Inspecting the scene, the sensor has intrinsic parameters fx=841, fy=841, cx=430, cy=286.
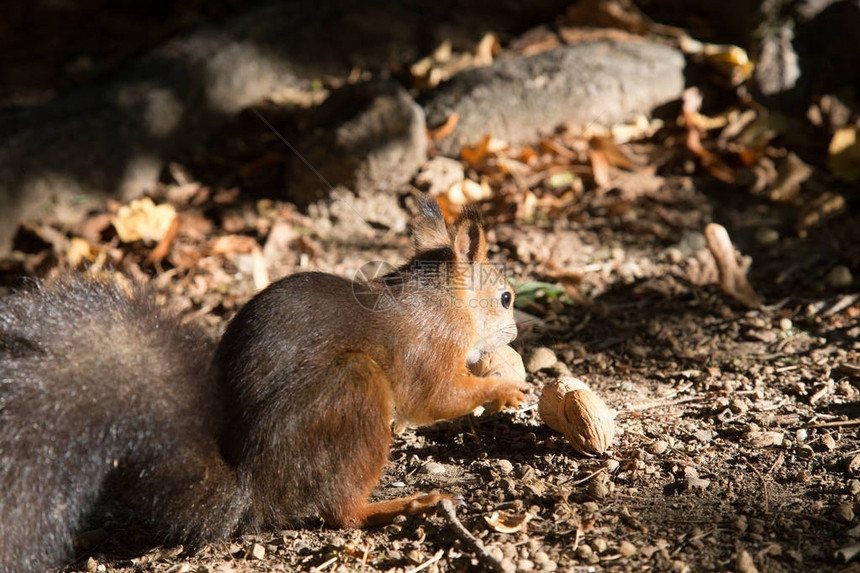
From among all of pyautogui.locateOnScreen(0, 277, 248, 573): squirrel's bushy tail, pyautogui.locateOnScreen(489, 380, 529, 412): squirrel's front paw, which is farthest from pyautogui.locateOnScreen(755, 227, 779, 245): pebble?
pyautogui.locateOnScreen(0, 277, 248, 573): squirrel's bushy tail

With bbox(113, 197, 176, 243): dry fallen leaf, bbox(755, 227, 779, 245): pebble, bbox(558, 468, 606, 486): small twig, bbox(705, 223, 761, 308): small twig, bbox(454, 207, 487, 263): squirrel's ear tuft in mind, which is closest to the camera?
bbox(558, 468, 606, 486): small twig

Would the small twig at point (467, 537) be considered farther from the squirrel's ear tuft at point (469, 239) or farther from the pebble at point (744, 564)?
the squirrel's ear tuft at point (469, 239)

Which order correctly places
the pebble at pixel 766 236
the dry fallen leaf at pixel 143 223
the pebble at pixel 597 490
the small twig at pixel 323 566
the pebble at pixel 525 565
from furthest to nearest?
the dry fallen leaf at pixel 143 223 < the pebble at pixel 766 236 < the pebble at pixel 597 490 < the small twig at pixel 323 566 < the pebble at pixel 525 565

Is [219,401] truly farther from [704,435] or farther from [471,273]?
[704,435]

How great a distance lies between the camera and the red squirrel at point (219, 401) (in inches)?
77.7

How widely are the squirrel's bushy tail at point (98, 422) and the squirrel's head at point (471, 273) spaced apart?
34.3 inches

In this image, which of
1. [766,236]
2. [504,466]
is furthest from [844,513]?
[766,236]

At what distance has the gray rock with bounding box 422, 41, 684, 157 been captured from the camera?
195 inches

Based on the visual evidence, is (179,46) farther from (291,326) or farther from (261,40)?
(291,326)

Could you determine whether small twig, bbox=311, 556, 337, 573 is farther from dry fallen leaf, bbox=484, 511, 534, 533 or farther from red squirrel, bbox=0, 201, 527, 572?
dry fallen leaf, bbox=484, 511, 534, 533

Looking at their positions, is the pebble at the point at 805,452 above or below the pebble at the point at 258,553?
below

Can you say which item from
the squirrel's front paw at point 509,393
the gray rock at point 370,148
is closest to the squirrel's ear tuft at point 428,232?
the squirrel's front paw at point 509,393

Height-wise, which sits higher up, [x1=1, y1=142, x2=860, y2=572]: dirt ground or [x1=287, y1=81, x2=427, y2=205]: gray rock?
[x1=287, y1=81, x2=427, y2=205]: gray rock

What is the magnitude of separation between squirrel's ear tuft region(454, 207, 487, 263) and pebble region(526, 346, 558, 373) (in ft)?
1.67
